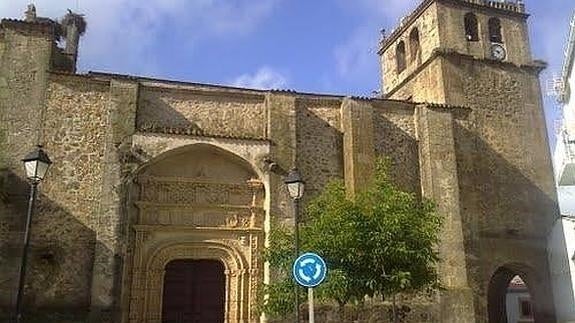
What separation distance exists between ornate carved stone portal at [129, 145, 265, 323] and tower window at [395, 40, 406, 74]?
10377 mm

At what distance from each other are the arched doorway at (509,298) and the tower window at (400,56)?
8.98m

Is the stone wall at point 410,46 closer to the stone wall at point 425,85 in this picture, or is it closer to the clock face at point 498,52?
the stone wall at point 425,85

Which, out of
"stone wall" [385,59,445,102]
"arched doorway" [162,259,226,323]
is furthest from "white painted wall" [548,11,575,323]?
"arched doorway" [162,259,226,323]

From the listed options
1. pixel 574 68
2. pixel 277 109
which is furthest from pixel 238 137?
pixel 574 68

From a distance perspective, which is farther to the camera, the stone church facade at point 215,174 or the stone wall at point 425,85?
the stone wall at point 425,85

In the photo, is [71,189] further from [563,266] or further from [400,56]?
[563,266]

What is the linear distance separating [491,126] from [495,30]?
458 cm

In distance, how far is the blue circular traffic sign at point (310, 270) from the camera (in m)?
7.83

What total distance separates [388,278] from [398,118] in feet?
27.6

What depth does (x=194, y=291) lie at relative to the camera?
655 inches

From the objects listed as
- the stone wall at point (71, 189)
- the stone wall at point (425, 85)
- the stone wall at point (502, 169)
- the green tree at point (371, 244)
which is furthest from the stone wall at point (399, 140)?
the stone wall at point (71, 189)

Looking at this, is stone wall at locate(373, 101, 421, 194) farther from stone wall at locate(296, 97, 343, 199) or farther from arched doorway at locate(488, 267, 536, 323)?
arched doorway at locate(488, 267, 536, 323)

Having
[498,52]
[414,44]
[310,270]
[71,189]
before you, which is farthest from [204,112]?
[498,52]

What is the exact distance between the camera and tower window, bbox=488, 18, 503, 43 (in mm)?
22891
